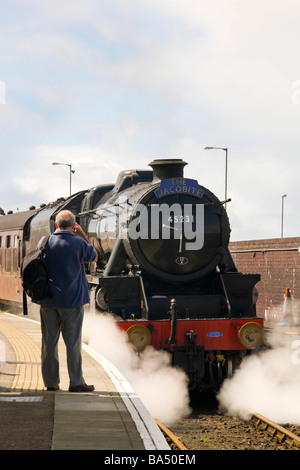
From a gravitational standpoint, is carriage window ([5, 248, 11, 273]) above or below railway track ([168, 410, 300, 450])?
above

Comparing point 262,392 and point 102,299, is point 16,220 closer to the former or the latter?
point 102,299

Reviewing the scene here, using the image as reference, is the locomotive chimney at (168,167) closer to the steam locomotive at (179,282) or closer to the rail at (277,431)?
the steam locomotive at (179,282)

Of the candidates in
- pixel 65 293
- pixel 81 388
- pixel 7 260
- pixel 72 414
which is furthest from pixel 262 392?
pixel 7 260

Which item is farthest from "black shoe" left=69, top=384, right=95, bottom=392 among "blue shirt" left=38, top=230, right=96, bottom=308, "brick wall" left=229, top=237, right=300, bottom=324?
"brick wall" left=229, top=237, right=300, bottom=324

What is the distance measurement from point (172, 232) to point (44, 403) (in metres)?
4.63

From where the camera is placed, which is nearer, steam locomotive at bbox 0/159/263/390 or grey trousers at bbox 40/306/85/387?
grey trousers at bbox 40/306/85/387

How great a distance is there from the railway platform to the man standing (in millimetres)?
429

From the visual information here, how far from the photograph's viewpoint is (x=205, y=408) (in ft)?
34.2

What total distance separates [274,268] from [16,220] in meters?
7.53

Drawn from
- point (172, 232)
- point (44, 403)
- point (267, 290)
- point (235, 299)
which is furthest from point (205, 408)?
point (267, 290)

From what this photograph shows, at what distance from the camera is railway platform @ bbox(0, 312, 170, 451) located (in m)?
5.03

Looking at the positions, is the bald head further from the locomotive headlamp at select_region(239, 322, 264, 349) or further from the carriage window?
the carriage window
